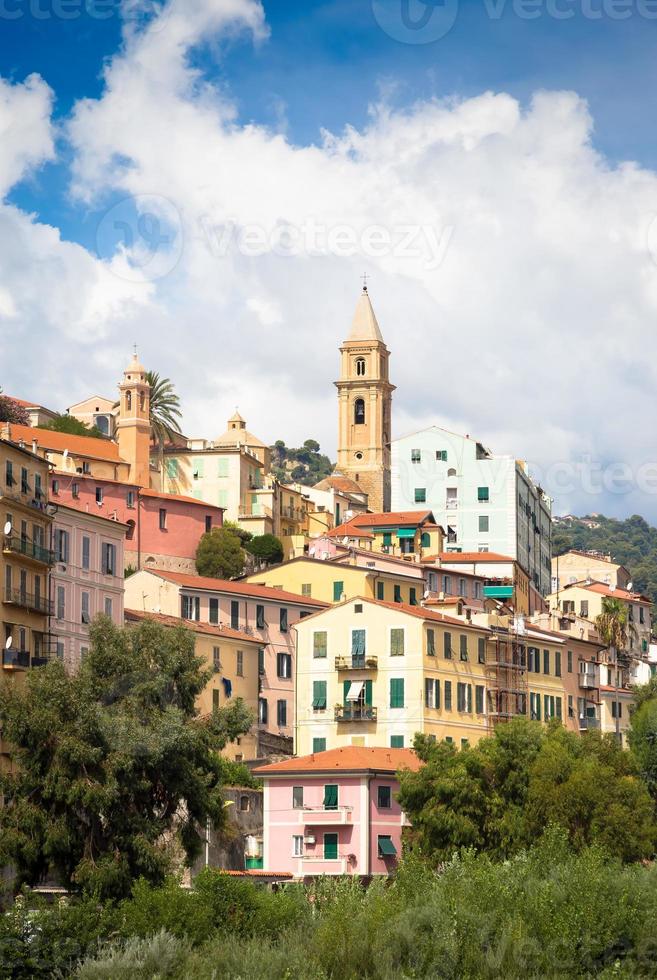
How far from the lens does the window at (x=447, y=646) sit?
329 ft

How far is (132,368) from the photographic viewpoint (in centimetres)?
14912

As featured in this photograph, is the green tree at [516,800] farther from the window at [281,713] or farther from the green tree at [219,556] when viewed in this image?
the green tree at [219,556]

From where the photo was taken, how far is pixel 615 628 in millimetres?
129875

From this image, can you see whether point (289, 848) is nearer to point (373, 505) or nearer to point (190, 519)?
point (190, 519)

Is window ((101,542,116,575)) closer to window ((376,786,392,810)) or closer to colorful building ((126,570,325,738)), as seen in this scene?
colorful building ((126,570,325,738))

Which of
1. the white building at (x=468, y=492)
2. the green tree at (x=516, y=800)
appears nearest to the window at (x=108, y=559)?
the green tree at (x=516, y=800)

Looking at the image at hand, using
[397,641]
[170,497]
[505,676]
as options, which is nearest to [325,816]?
[397,641]

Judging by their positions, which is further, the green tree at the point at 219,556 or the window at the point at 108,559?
the green tree at the point at 219,556

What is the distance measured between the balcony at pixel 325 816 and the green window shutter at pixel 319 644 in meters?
15.8

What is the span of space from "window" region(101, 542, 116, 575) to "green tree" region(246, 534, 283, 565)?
43.1 metres

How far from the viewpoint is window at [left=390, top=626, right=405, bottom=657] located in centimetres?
9912

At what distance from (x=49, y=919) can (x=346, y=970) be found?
359 inches

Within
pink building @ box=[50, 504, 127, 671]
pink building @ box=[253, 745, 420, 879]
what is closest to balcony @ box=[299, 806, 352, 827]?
pink building @ box=[253, 745, 420, 879]

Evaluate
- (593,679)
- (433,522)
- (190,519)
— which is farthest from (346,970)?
(433,522)
